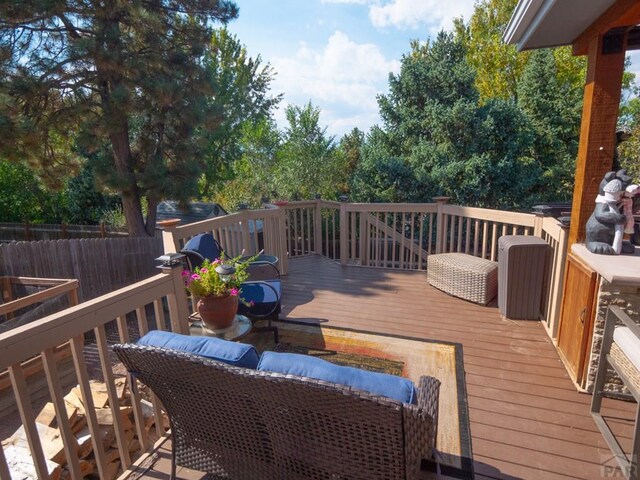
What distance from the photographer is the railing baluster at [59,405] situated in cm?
148

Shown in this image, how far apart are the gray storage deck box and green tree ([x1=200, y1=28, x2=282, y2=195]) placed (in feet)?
37.6

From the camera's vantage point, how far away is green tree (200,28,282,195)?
45.6 ft

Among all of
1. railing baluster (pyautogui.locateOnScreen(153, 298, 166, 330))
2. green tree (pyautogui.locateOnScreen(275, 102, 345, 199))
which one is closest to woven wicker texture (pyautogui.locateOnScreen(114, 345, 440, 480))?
railing baluster (pyautogui.locateOnScreen(153, 298, 166, 330))

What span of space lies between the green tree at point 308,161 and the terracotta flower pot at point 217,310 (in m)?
6.78

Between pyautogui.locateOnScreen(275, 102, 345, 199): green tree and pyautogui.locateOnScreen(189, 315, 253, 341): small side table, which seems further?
pyautogui.locateOnScreen(275, 102, 345, 199): green tree

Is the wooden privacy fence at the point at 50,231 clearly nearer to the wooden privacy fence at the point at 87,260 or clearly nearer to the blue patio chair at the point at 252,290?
the wooden privacy fence at the point at 87,260

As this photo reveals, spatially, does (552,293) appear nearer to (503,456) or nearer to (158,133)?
(503,456)

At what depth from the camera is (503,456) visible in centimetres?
198

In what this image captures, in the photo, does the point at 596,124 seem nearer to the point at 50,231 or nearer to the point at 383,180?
the point at 383,180

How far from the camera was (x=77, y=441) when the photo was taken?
239 cm

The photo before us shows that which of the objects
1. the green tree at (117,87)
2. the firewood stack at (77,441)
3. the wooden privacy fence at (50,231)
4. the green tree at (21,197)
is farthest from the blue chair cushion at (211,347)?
the green tree at (21,197)

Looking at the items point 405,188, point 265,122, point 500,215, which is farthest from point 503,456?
point 265,122

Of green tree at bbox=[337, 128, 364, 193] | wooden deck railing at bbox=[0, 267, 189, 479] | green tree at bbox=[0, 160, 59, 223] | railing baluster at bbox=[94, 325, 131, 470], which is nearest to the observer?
wooden deck railing at bbox=[0, 267, 189, 479]

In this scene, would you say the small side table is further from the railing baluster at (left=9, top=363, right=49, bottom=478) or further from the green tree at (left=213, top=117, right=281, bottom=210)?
the green tree at (left=213, top=117, right=281, bottom=210)
